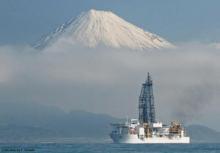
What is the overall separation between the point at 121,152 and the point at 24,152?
18.6 metres

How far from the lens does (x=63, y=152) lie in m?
175

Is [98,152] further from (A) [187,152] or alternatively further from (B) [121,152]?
(A) [187,152]

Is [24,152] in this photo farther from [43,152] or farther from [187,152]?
[187,152]

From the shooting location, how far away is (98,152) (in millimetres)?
172750

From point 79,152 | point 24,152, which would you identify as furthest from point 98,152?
point 24,152

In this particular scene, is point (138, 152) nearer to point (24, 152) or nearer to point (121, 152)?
point (121, 152)

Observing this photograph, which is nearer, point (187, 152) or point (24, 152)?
point (24, 152)

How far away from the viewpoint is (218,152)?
171 meters

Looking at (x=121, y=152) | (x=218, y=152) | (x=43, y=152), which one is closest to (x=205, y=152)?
(x=218, y=152)

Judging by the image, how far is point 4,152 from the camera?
165m

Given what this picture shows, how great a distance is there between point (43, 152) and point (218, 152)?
98.7 feet

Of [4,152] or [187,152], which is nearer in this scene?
[4,152]

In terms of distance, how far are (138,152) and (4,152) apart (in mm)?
24919

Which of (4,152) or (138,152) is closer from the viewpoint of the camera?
(4,152)
